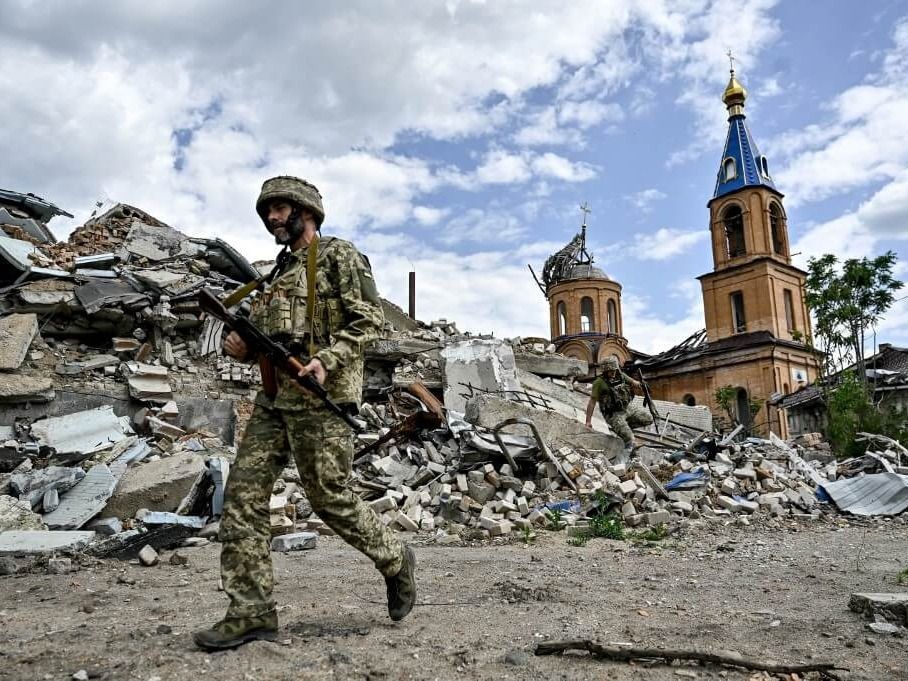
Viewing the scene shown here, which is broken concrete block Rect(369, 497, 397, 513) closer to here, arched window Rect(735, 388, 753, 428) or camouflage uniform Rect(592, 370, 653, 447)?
camouflage uniform Rect(592, 370, 653, 447)

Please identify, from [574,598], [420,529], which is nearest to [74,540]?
[420,529]

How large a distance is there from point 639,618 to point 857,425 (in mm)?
12413

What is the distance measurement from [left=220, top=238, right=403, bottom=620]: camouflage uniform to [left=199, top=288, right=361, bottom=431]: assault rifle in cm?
4

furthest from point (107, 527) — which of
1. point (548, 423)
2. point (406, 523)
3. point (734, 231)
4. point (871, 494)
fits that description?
point (734, 231)

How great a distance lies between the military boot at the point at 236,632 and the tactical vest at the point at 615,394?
24.7 feet

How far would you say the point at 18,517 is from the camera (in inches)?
225

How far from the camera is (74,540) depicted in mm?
5141

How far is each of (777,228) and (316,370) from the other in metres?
34.4

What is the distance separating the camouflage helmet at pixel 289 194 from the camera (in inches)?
113

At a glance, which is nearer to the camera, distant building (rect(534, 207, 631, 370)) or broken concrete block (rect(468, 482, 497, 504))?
broken concrete block (rect(468, 482, 497, 504))

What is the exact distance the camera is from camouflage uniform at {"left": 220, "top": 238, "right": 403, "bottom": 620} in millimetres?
2529

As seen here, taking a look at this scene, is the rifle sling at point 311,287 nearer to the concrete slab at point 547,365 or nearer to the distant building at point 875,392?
the concrete slab at point 547,365

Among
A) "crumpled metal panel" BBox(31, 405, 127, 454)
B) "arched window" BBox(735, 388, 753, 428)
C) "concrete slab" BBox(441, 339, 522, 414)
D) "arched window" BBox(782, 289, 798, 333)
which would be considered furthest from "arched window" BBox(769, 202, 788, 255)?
"crumpled metal panel" BBox(31, 405, 127, 454)

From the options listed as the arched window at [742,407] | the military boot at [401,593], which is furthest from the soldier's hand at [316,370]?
the arched window at [742,407]
